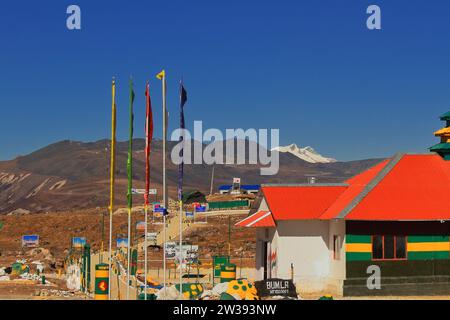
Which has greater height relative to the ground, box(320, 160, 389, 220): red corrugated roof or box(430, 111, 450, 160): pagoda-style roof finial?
box(430, 111, 450, 160): pagoda-style roof finial

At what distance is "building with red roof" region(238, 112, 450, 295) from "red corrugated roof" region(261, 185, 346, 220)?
1.8 inches

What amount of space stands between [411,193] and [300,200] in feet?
16.6

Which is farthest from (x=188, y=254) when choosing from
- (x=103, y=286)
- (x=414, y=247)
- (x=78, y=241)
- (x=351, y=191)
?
(x=103, y=286)

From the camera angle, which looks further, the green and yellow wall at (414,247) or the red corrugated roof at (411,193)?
the red corrugated roof at (411,193)

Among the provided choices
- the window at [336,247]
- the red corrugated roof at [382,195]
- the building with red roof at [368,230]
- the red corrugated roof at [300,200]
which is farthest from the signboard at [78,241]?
the window at [336,247]

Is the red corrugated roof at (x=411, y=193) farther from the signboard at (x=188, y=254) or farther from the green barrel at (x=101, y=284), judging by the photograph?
the signboard at (x=188, y=254)

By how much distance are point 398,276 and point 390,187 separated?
4103mm

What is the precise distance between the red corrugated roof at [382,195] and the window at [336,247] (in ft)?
3.45

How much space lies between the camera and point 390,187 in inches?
1372

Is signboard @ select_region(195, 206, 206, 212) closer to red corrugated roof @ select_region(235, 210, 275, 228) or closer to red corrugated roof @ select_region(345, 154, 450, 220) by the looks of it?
red corrugated roof @ select_region(235, 210, 275, 228)

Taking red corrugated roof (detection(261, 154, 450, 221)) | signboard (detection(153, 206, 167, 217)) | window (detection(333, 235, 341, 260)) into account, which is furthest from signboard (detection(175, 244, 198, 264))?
window (detection(333, 235, 341, 260))

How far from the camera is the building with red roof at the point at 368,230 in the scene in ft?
109

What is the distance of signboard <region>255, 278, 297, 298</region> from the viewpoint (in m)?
29.9
